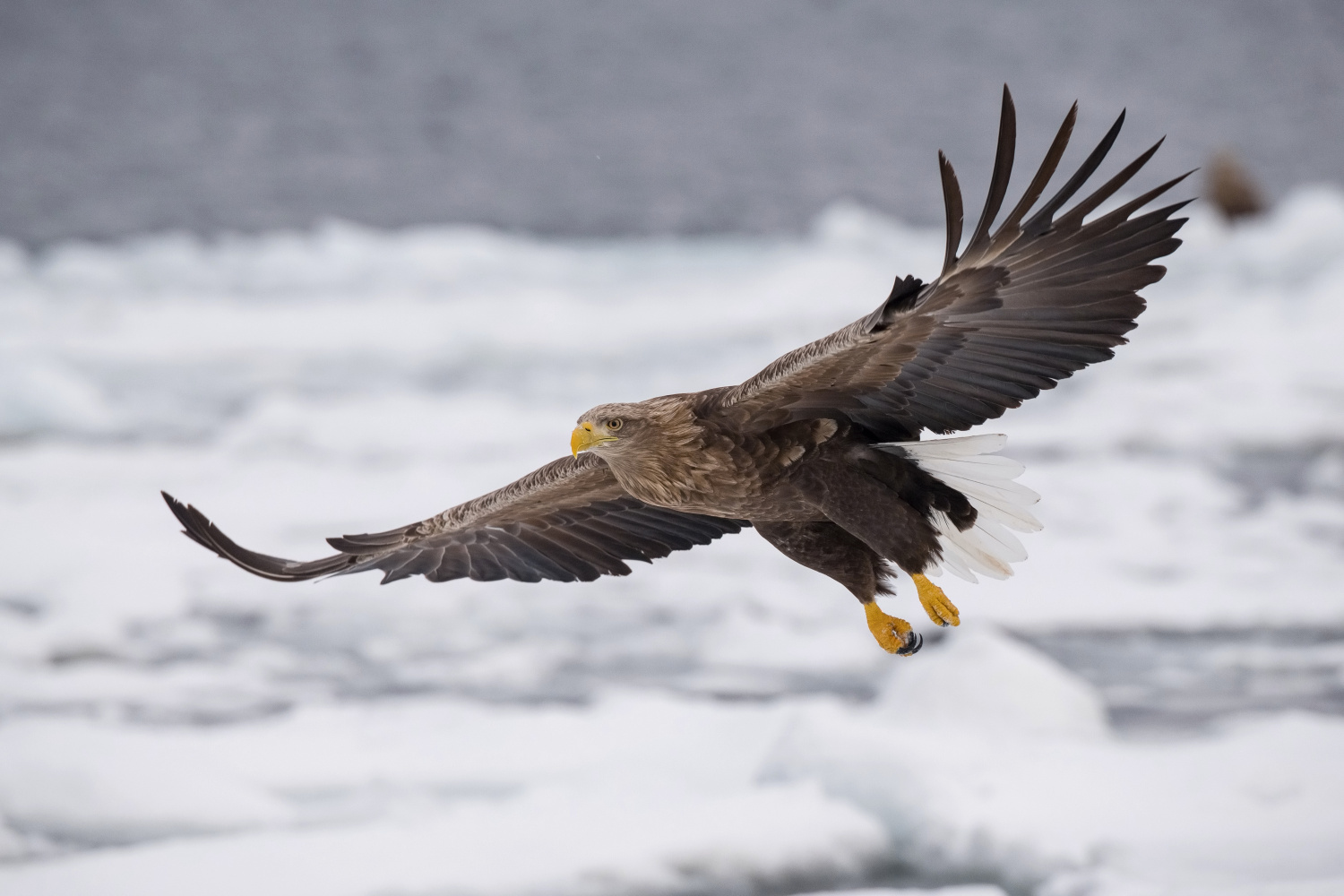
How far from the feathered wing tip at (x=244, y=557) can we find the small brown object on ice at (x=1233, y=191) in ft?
64.6

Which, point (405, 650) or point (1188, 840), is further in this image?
point (405, 650)

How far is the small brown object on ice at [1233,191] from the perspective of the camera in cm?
2122

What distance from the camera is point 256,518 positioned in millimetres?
12195

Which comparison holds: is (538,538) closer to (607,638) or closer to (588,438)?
(588,438)

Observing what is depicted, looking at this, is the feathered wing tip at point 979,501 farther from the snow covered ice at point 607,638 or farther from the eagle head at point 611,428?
the snow covered ice at point 607,638

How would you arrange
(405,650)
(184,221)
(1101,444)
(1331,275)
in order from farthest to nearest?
1. (184,221)
2. (1331,275)
3. (1101,444)
4. (405,650)

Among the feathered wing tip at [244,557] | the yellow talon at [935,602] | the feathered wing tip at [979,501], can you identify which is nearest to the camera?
the yellow talon at [935,602]

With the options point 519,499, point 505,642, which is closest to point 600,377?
point 505,642

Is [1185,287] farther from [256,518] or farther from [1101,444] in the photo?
[256,518]

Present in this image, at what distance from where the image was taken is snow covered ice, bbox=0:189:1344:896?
6.68 m

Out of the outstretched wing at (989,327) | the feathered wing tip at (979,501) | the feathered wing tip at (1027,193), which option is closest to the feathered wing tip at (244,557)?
the outstretched wing at (989,327)

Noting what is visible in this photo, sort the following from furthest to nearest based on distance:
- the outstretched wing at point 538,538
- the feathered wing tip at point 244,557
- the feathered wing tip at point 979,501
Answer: the outstretched wing at point 538,538 → the feathered wing tip at point 244,557 → the feathered wing tip at point 979,501

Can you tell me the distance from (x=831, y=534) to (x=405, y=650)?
6870 mm

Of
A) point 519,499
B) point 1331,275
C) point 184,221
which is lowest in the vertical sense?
point 519,499
